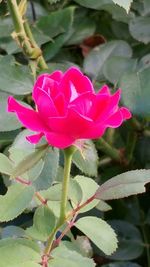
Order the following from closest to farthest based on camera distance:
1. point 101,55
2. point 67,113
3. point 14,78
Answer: point 67,113
point 14,78
point 101,55

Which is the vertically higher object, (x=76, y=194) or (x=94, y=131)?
(x=94, y=131)

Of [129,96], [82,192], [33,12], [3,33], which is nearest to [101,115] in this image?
[82,192]

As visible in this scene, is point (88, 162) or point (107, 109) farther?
point (88, 162)

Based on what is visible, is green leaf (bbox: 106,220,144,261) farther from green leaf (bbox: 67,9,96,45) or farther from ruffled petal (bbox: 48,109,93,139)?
ruffled petal (bbox: 48,109,93,139)

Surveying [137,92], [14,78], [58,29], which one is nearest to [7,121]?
[14,78]

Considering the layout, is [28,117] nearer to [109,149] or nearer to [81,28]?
[109,149]

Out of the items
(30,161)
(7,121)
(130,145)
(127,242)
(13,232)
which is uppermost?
(30,161)

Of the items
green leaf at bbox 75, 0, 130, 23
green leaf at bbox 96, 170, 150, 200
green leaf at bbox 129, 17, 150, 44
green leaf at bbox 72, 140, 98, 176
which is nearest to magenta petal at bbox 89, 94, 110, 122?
green leaf at bbox 96, 170, 150, 200
